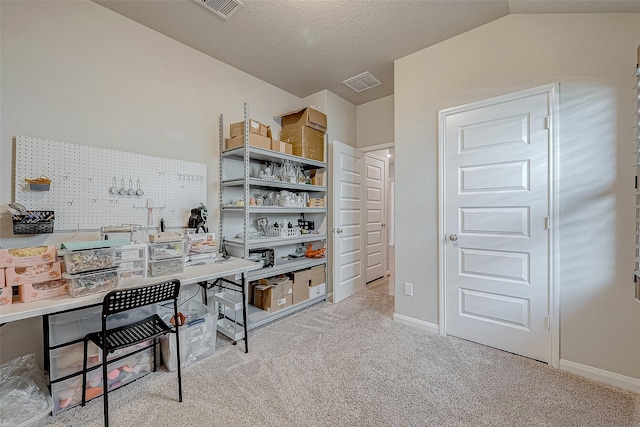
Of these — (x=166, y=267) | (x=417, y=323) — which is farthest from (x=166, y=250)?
(x=417, y=323)

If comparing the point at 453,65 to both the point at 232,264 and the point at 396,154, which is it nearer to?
the point at 396,154

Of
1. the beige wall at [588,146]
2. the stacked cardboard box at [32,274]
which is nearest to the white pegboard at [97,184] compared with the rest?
the stacked cardboard box at [32,274]

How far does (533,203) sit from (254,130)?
8.54 feet

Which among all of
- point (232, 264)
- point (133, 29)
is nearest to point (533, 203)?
point (232, 264)

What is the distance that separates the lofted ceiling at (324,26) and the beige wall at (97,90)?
210mm

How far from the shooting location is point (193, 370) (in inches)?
77.5

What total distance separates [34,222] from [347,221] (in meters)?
2.99

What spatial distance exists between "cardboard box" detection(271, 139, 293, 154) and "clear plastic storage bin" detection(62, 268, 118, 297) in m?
1.81

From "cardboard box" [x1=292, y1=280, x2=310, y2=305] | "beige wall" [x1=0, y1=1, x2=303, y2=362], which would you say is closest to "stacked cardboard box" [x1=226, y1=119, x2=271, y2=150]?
"beige wall" [x1=0, y1=1, x2=303, y2=362]

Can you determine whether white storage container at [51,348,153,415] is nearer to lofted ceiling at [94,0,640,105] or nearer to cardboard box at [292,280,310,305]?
cardboard box at [292,280,310,305]

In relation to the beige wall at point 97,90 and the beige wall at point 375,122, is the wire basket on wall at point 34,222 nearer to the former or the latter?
the beige wall at point 97,90

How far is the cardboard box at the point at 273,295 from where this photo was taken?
2816 mm

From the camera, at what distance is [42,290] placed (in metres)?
1.45

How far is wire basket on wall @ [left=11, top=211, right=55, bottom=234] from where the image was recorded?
1.63m
